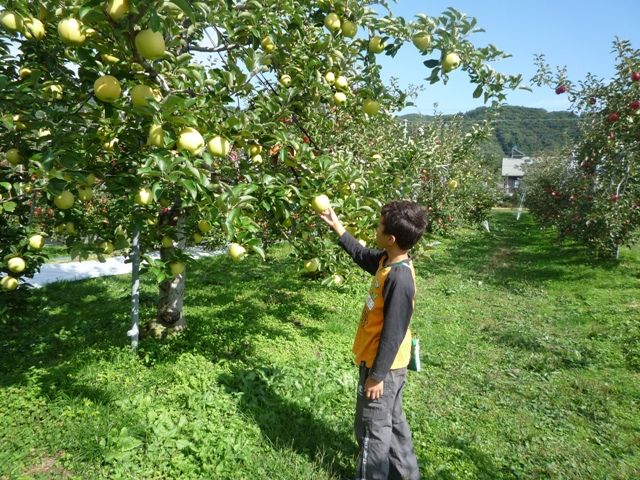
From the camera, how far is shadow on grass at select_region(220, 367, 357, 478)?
8.59ft

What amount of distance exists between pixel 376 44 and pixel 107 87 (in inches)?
68.6

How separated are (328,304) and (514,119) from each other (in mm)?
109158

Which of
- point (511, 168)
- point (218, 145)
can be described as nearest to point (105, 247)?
point (218, 145)

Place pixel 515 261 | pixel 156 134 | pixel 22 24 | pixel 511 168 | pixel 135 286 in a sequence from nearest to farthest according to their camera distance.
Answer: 1. pixel 156 134
2. pixel 22 24
3. pixel 135 286
4. pixel 515 261
5. pixel 511 168

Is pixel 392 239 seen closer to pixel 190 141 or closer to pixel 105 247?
pixel 190 141

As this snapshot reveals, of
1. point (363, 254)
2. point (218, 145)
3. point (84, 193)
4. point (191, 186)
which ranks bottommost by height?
point (363, 254)

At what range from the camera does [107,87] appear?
1.75 meters

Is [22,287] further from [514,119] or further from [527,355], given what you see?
[514,119]

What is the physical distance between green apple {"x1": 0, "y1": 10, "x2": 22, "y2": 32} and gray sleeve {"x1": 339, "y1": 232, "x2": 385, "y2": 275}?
184 centimetres

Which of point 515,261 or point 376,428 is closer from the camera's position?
point 376,428

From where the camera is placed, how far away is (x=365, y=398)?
2.25m

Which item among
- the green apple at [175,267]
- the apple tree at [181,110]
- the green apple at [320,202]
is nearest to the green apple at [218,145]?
the apple tree at [181,110]

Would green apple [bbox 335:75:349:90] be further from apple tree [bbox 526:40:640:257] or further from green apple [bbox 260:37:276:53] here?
apple tree [bbox 526:40:640:257]

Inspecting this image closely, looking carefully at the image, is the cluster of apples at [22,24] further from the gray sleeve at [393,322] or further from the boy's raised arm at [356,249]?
the gray sleeve at [393,322]
